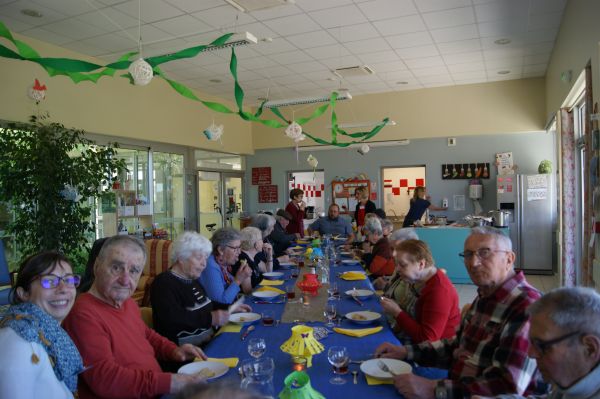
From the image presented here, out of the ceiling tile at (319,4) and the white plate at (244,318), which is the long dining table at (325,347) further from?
the ceiling tile at (319,4)

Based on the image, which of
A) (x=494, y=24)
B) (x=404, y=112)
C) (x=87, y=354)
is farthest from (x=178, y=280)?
(x=404, y=112)

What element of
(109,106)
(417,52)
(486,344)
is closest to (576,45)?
(417,52)

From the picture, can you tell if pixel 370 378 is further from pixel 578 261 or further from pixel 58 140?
pixel 578 261

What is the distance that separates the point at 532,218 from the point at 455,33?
4.40 meters

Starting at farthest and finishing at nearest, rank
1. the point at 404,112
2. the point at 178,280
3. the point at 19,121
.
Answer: the point at 404,112 < the point at 19,121 < the point at 178,280

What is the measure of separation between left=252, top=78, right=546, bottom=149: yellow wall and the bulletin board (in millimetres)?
1144

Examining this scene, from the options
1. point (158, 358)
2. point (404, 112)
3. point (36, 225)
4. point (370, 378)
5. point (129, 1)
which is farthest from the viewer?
point (404, 112)

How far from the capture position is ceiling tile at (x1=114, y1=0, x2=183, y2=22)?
5.06 meters

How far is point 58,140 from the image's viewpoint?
546 cm

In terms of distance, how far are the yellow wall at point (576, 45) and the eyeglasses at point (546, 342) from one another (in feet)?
11.6

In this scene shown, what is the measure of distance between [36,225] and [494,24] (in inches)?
265

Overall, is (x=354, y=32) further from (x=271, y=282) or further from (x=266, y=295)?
(x=266, y=295)

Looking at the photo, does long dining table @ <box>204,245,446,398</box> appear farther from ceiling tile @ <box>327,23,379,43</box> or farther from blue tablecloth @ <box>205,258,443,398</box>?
ceiling tile @ <box>327,23,379,43</box>

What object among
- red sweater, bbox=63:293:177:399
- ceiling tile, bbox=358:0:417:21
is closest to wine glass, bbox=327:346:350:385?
red sweater, bbox=63:293:177:399
